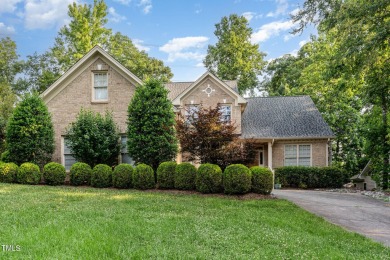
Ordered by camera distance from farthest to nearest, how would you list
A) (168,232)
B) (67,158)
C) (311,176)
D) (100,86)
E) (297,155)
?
(297,155), (311,176), (100,86), (67,158), (168,232)

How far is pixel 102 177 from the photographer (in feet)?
40.3

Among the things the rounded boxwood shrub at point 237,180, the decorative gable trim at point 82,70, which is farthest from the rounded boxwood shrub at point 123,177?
the decorative gable trim at point 82,70

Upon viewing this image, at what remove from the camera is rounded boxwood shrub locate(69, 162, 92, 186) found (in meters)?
12.6

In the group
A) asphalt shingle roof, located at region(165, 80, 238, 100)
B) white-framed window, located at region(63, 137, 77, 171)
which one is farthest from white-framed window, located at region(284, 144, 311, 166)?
white-framed window, located at region(63, 137, 77, 171)

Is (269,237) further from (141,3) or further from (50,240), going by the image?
(141,3)

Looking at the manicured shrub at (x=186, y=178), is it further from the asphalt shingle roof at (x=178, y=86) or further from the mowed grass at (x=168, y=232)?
the asphalt shingle roof at (x=178, y=86)

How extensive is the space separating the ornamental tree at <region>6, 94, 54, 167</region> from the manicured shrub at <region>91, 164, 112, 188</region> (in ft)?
11.0

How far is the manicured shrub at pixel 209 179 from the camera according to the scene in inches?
419

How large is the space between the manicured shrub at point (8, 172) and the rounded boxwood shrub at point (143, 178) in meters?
5.51

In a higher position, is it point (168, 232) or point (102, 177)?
point (102, 177)

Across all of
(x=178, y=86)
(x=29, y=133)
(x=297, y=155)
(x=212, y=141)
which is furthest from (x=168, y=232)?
(x=178, y=86)

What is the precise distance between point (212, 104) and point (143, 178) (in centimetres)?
882

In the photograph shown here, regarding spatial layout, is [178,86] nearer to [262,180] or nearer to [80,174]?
[80,174]

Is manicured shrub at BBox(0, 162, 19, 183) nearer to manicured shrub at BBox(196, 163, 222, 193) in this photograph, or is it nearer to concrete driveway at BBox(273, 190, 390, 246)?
manicured shrub at BBox(196, 163, 222, 193)
